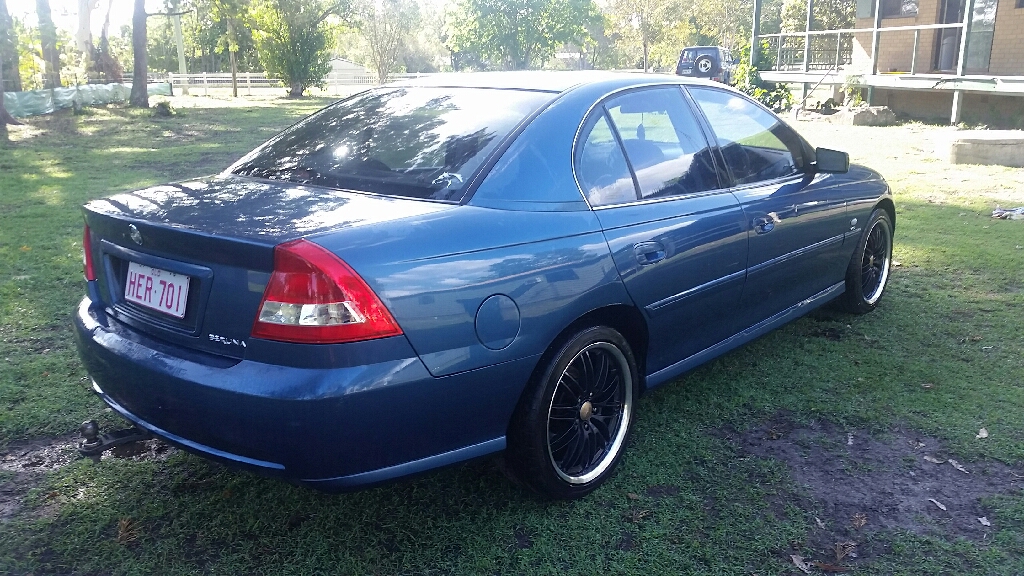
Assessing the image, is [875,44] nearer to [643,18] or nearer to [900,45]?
[900,45]

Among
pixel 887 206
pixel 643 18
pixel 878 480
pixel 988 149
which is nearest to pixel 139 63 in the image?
pixel 988 149

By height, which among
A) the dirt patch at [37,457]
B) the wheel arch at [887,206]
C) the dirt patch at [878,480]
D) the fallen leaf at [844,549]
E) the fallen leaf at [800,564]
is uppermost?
the wheel arch at [887,206]

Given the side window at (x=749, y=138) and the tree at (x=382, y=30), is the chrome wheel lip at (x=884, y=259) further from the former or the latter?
the tree at (x=382, y=30)

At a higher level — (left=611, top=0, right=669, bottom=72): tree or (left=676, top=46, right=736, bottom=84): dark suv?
(left=611, top=0, right=669, bottom=72): tree

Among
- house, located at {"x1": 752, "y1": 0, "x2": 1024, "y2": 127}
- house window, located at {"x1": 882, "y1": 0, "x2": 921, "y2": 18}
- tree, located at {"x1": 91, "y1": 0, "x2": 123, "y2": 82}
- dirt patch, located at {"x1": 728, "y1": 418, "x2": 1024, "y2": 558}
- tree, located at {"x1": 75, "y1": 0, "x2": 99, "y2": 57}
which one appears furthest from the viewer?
tree, located at {"x1": 75, "y1": 0, "x2": 99, "y2": 57}

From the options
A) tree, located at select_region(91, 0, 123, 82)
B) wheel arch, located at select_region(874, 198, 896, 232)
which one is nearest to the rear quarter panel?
wheel arch, located at select_region(874, 198, 896, 232)

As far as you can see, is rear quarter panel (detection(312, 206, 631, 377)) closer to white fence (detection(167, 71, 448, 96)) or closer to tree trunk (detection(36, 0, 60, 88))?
tree trunk (detection(36, 0, 60, 88))

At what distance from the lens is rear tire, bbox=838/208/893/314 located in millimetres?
5020

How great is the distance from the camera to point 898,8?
64.6ft

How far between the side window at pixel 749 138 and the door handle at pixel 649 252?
2.89 ft

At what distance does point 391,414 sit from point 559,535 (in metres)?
0.86

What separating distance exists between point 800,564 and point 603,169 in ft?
5.27

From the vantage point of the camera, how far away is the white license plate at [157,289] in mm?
2602

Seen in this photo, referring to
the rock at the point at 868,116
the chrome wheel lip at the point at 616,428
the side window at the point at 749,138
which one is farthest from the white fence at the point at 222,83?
the chrome wheel lip at the point at 616,428
